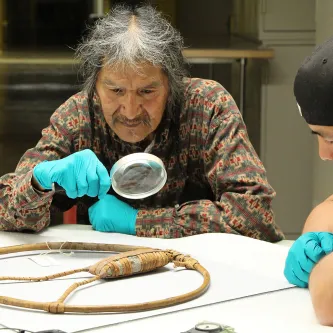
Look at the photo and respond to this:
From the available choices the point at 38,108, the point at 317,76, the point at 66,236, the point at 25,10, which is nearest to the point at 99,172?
the point at 66,236

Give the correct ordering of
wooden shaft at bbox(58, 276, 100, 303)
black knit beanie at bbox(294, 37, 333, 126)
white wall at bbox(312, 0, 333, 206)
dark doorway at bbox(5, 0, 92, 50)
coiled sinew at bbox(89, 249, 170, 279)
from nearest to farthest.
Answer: black knit beanie at bbox(294, 37, 333, 126) < wooden shaft at bbox(58, 276, 100, 303) < coiled sinew at bbox(89, 249, 170, 279) < white wall at bbox(312, 0, 333, 206) < dark doorway at bbox(5, 0, 92, 50)

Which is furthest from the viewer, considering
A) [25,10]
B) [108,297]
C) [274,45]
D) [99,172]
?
[25,10]

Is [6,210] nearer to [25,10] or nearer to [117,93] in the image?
[117,93]

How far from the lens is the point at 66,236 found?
7.40 feet

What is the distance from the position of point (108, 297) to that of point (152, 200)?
0.77 meters

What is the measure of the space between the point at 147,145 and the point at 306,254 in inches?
33.0

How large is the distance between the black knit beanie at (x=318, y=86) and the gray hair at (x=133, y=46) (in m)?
0.79

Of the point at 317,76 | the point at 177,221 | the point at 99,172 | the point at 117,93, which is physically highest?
the point at 317,76

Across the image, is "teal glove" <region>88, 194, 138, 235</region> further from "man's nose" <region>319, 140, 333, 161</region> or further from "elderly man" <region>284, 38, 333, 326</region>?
"man's nose" <region>319, 140, 333, 161</region>

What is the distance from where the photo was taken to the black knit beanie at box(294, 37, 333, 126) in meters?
1.55

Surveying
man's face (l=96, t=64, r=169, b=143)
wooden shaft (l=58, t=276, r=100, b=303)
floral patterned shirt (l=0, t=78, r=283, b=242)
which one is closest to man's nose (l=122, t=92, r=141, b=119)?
man's face (l=96, t=64, r=169, b=143)

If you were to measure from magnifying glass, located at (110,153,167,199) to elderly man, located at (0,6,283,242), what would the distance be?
42 mm

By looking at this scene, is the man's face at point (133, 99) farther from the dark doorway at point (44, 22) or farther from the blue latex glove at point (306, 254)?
the dark doorway at point (44, 22)

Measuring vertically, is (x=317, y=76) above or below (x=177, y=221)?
above
